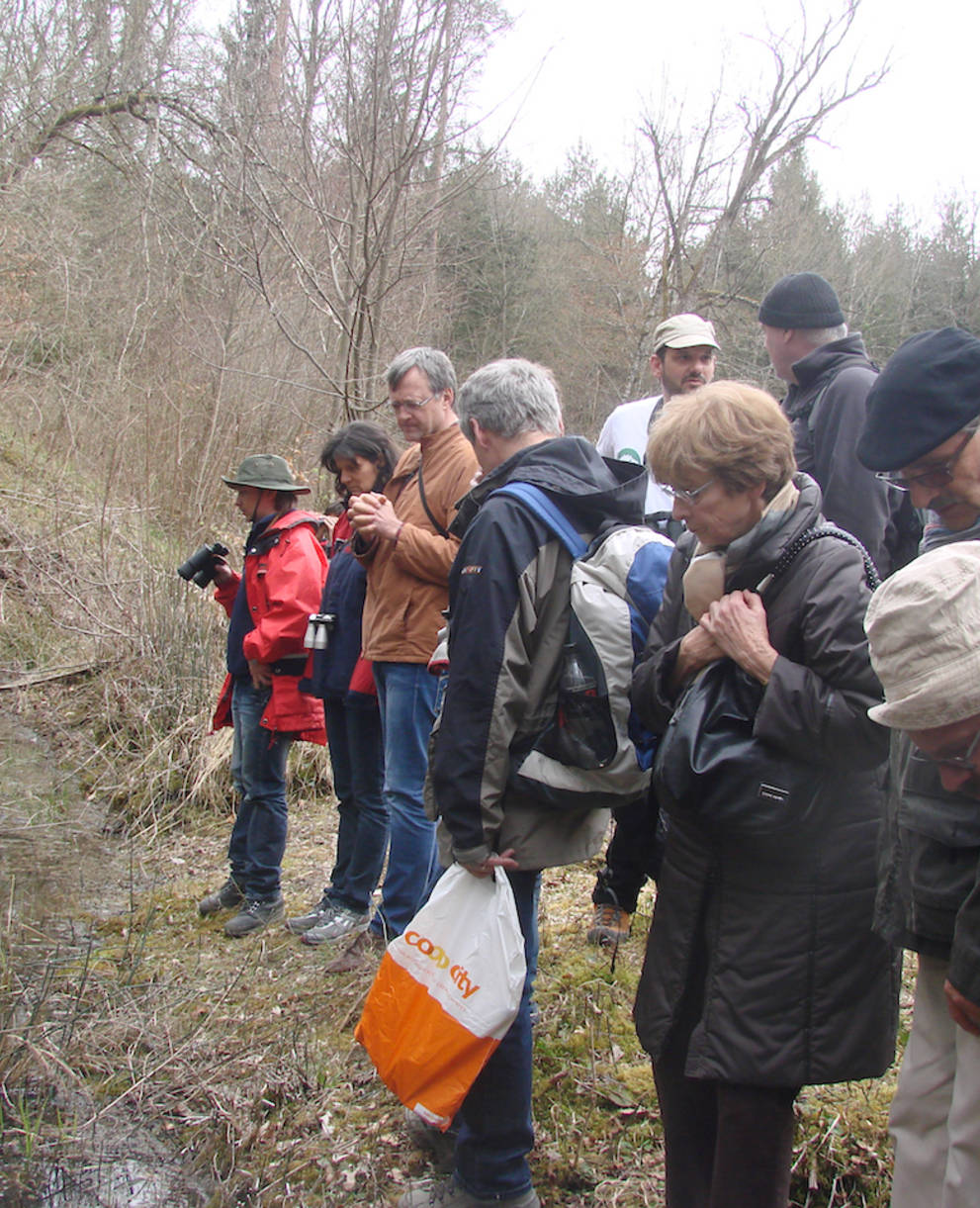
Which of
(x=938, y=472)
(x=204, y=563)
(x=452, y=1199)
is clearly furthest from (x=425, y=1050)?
(x=204, y=563)

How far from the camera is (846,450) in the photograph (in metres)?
2.99

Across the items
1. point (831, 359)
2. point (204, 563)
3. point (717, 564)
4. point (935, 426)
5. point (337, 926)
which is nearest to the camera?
point (935, 426)

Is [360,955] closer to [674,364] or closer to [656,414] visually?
[656,414]

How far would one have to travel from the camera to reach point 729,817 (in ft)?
5.77

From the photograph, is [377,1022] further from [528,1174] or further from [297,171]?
[297,171]

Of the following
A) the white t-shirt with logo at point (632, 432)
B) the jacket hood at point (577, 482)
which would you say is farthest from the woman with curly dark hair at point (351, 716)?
the jacket hood at point (577, 482)

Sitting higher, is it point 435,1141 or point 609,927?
point 609,927

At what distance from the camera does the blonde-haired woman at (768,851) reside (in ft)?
5.74

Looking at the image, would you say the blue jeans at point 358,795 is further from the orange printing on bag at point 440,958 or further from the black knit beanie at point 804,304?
the black knit beanie at point 804,304

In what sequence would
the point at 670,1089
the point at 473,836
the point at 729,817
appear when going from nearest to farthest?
the point at 729,817 < the point at 670,1089 < the point at 473,836

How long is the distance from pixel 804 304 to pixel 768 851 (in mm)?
2069

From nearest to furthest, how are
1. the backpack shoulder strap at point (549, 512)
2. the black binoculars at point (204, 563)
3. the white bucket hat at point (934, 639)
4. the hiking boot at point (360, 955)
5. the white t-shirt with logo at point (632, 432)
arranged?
1. the white bucket hat at point (934, 639)
2. the backpack shoulder strap at point (549, 512)
3. the hiking boot at point (360, 955)
4. the white t-shirt with logo at point (632, 432)
5. the black binoculars at point (204, 563)

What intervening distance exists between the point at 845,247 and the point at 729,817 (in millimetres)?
28294

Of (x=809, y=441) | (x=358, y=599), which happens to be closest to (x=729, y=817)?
(x=809, y=441)
